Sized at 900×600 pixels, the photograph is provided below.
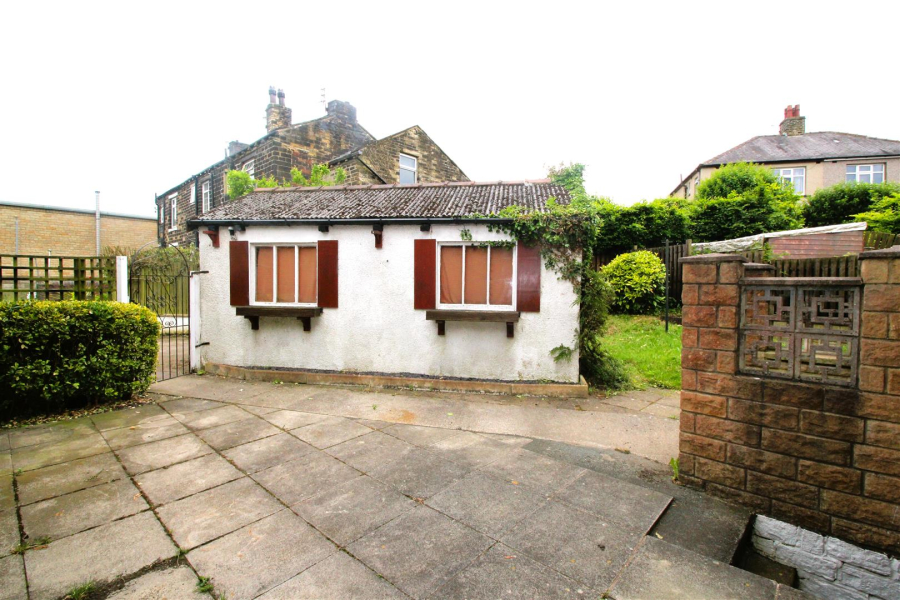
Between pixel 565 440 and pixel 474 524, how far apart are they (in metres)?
2.01

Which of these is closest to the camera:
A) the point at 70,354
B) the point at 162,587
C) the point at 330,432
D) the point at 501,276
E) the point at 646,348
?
the point at 162,587

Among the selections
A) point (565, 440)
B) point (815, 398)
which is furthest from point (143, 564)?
point (815, 398)

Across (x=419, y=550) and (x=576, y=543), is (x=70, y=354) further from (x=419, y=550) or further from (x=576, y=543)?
(x=576, y=543)

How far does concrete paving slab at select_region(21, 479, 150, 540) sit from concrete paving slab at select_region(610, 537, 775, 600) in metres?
3.36

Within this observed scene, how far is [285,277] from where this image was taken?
717cm

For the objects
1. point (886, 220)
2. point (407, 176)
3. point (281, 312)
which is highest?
point (407, 176)

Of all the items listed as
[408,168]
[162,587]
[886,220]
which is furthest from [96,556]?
[886,220]

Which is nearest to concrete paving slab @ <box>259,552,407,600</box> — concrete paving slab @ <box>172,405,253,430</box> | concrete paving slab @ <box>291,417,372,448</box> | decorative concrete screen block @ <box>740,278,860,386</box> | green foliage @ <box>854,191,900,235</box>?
concrete paving slab @ <box>291,417,372,448</box>

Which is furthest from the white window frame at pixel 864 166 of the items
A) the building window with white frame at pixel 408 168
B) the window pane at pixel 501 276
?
the window pane at pixel 501 276

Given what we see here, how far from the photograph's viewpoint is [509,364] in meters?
6.56

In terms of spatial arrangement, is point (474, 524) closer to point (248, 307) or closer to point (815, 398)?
point (815, 398)

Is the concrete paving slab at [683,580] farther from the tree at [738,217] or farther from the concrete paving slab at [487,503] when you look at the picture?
the tree at [738,217]

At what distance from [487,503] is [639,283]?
941 centimetres

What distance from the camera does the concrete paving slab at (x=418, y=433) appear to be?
431cm
